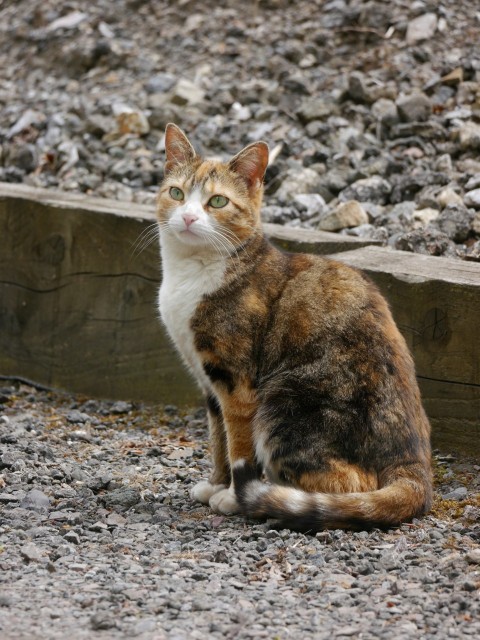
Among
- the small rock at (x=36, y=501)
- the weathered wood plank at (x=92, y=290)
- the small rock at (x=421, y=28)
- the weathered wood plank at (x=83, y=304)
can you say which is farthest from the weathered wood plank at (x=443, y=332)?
the small rock at (x=421, y=28)

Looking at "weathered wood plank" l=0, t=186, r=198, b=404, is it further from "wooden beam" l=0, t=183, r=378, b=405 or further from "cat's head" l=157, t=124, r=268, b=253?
"cat's head" l=157, t=124, r=268, b=253

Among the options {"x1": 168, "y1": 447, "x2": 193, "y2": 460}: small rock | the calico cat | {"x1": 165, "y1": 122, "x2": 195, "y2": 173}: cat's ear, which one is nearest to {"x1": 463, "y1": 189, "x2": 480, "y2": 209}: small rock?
the calico cat

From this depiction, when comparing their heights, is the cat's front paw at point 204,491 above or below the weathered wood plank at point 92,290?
below

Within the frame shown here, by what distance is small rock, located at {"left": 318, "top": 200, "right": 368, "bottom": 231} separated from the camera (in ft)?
20.5

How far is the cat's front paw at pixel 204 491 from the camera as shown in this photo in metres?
4.63

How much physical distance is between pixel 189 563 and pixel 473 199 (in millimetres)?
3362

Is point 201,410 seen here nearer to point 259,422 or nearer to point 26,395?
point 26,395

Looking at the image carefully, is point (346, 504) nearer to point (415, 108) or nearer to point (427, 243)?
point (427, 243)

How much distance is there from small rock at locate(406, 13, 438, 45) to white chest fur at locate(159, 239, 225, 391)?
438 centimetres

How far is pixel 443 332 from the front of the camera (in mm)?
5066

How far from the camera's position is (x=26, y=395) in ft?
21.5

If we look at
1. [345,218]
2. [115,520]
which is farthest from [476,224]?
[115,520]

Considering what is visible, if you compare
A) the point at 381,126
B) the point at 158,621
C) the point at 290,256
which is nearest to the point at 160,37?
the point at 381,126

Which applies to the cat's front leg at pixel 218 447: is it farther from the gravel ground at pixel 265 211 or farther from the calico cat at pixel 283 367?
the gravel ground at pixel 265 211
